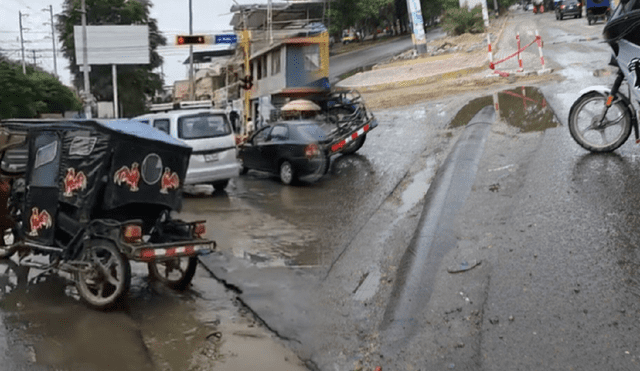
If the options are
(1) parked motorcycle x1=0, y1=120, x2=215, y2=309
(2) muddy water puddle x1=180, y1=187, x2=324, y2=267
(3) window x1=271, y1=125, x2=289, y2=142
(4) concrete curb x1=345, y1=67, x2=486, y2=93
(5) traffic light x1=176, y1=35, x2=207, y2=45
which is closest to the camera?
(1) parked motorcycle x1=0, y1=120, x2=215, y2=309

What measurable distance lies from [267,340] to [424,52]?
34.7 metres

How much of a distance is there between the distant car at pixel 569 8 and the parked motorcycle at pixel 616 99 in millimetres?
41759

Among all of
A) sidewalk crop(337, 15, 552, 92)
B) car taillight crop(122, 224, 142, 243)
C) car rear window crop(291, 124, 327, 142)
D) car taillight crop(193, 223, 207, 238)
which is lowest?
car taillight crop(193, 223, 207, 238)

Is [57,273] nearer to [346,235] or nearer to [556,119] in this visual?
[346,235]

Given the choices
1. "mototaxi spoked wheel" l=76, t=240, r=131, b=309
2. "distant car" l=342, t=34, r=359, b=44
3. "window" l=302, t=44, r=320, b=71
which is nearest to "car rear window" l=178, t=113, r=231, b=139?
"mototaxi spoked wheel" l=76, t=240, r=131, b=309

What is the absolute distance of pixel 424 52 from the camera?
127 feet

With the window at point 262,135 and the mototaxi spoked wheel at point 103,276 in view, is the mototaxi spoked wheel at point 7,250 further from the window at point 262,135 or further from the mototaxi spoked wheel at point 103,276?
the window at point 262,135

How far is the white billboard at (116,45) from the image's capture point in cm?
5816

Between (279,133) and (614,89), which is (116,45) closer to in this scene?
(279,133)

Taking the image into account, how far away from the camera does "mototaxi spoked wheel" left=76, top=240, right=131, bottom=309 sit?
6395mm

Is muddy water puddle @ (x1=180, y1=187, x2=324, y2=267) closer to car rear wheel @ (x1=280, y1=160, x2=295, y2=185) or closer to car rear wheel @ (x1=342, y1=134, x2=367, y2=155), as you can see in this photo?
car rear wheel @ (x1=280, y1=160, x2=295, y2=185)

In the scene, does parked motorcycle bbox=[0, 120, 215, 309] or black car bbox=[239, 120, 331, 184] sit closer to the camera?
parked motorcycle bbox=[0, 120, 215, 309]


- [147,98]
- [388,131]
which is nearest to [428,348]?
[388,131]

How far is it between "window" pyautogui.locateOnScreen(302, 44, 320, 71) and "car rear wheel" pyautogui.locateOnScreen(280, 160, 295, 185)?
28950mm
